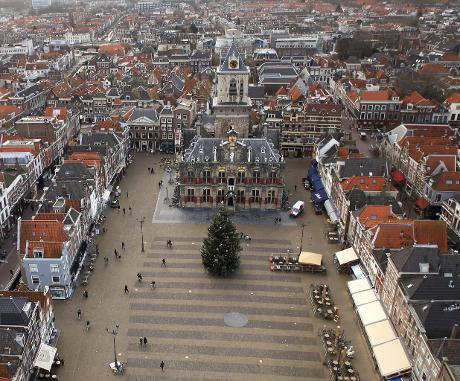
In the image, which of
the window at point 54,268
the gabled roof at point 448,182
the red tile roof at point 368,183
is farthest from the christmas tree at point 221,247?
the gabled roof at point 448,182

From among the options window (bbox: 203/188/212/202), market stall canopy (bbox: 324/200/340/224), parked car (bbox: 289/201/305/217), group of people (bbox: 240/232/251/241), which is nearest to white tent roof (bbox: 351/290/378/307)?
market stall canopy (bbox: 324/200/340/224)

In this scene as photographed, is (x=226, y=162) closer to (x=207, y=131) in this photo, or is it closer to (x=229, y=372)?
(x=207, y=131)

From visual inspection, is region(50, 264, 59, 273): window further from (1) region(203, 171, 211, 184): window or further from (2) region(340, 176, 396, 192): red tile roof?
(2) region(340, 176, 396, 192): red tile roof

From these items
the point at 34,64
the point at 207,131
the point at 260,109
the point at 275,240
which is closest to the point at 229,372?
the point at 275,240

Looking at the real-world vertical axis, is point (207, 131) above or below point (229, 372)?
above

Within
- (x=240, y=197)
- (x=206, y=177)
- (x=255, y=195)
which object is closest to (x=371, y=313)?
(x=255, y=195)

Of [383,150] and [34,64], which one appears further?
[34,64]

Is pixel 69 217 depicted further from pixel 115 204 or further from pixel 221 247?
pixel 221 247
